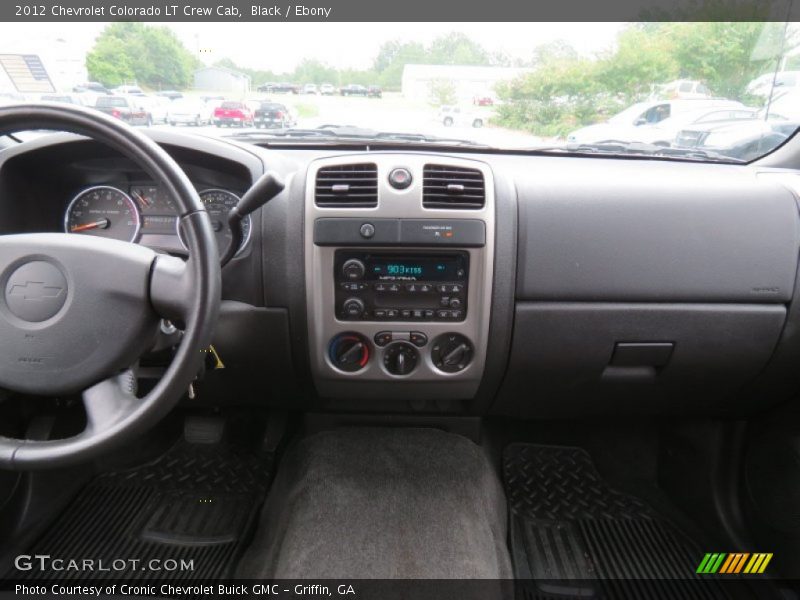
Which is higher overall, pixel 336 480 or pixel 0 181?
pixel 0 181

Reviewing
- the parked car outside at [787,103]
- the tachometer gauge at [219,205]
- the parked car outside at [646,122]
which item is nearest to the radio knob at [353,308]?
the tachometer gauge at [219,205]

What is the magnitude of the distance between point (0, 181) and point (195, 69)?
2.28 feet

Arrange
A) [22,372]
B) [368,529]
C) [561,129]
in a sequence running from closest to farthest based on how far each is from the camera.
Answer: [22,372] < [368,529] < [561,129]

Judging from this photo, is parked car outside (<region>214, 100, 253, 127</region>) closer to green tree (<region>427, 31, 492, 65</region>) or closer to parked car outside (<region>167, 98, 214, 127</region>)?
parked car outside (<region>167, 98, 214, 127</region>)

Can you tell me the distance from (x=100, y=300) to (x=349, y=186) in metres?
0.72

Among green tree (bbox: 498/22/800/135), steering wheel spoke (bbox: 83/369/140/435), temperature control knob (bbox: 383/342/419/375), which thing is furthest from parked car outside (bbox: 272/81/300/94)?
steering wheel spoke (bbox: 83/369/140/435)

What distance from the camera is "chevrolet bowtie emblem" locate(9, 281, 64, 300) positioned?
46.4 inches

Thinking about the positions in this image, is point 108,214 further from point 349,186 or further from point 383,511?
point 383,511

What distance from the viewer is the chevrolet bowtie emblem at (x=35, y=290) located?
118 cm

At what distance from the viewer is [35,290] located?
1.18 metres

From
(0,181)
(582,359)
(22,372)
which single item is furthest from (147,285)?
(582,359)

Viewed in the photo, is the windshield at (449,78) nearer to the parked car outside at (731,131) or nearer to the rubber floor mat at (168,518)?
the parked car outside at (731,131)

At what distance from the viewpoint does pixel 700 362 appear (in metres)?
1.78

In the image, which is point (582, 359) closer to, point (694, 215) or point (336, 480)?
point (694, 215)
